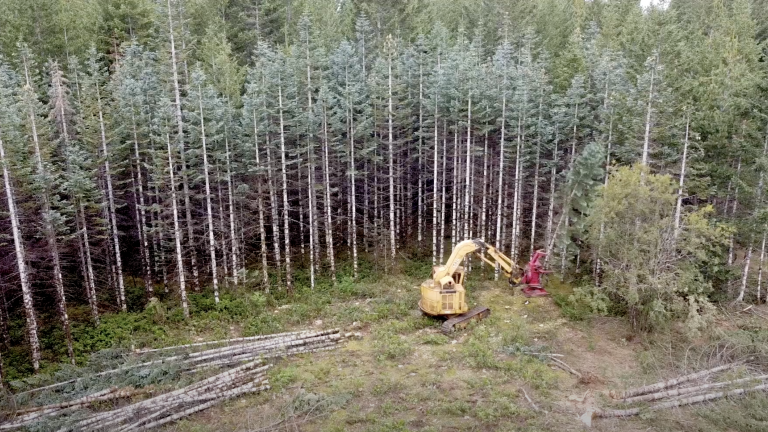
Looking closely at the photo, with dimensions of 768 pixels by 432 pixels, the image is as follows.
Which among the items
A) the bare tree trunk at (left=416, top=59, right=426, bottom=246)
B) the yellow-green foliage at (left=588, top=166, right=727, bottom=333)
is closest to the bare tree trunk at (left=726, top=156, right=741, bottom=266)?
the yellow-green foliage at (left=588, top=166, right=727, bottom=333)

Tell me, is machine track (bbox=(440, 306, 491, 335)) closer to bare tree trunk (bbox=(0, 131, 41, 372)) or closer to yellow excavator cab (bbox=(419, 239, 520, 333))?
yellow excavator cab (bbox=(419, 239, 520, 333))

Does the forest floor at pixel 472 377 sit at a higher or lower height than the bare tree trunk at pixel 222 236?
lower

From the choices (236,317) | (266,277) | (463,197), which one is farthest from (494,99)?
(236,317)

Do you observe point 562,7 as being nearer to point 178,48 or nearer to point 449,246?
point 449,246

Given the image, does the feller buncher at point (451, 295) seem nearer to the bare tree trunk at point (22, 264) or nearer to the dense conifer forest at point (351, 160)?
the dense conifer forest at point (351, 160)

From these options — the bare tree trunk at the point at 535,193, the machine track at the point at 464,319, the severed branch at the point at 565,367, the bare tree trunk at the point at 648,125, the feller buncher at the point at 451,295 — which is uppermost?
the bare tree trunk at the point at 648,125

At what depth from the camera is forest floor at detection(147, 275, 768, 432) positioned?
17.1 m

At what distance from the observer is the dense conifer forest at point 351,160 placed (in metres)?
23.9

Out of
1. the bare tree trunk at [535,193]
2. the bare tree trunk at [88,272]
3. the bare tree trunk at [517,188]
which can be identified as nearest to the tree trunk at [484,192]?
the bare tree trunk at [517,188]

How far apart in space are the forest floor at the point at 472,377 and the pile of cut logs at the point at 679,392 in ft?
0.93

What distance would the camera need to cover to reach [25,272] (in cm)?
2172

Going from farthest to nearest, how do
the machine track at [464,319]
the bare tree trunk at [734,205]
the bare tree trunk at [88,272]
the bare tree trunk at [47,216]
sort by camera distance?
the bare tree trunk at [734,205] < the bare tree trunk at [88,272] < the machine track at [464,319] < the bare tree trunk at [47,216]

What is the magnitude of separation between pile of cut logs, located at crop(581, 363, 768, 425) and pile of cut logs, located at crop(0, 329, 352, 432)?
1104cm

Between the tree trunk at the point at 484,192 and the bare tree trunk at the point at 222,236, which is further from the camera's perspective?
the tree trunk at the point at 484,192
